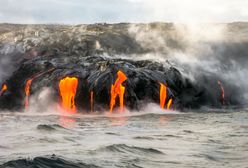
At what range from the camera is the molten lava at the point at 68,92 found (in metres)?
33.5

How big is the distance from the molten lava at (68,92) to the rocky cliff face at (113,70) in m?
0.06

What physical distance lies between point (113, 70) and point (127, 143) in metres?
16.3

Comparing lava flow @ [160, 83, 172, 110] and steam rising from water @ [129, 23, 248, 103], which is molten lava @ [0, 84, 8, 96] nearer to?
steam rising from water @ [129, 23, 248, 103]

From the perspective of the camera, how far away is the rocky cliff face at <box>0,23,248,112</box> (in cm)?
3359

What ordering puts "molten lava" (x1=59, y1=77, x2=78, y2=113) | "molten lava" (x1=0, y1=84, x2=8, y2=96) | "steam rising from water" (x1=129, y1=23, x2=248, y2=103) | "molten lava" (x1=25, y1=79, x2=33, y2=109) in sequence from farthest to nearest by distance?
"steam rising from water" (x1=129, y1=23, x2=248, y2=103)
"molten lava" (x1=0, y1=84, x2=8, y2=96)
"molten lava" (x1=25, y1=79, x2=33, y2=109)
"molten lava" (x1=59, y1=77, x2=78, y2=113)

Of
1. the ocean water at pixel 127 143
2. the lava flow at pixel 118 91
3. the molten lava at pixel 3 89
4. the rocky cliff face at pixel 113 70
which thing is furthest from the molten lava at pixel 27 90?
the ocean water at pixel 127 143

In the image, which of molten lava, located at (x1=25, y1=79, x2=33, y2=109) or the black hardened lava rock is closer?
the black hardened lava rock

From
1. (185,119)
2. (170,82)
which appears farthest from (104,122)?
(170,82)

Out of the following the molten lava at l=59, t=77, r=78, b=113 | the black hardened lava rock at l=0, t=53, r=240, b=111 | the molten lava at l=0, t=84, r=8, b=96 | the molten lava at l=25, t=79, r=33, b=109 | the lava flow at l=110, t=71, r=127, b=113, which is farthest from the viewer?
the molten lava at l=0, t=84, r=8, b=96

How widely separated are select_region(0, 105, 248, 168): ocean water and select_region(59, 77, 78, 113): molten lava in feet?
19.2

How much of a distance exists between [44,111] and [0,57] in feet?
40.8

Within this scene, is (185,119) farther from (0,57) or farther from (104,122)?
(0,57)

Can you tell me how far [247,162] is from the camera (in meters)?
14.9

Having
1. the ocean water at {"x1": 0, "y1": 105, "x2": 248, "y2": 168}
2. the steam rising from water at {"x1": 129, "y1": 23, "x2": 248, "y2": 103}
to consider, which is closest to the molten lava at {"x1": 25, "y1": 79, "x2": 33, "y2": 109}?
the ocean water at {"x1": 0, "y1": 105, "x2": 248, "y2": 168}
